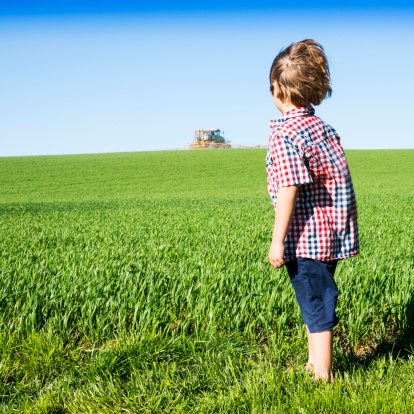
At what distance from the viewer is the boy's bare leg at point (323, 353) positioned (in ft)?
6.79

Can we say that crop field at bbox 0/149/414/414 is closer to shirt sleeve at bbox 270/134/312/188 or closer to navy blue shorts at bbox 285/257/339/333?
navy blue shorts at bbox 285/257/339/333

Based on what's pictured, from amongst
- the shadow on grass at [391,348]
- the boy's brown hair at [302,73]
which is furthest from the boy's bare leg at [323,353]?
the boy's brown hair at [302,73]

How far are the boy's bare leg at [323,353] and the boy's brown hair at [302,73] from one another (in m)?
1.26

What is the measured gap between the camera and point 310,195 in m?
2.00

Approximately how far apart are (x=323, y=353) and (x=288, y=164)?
1.04 metres

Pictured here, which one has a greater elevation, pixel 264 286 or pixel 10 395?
pixel 264 286

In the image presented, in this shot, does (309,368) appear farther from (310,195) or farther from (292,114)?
(292,114)

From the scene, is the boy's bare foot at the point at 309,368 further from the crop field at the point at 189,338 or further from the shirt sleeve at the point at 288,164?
the shirt sleeve at the point at 288,164

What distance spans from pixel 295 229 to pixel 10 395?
1797 mm

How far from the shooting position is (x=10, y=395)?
6.96ft

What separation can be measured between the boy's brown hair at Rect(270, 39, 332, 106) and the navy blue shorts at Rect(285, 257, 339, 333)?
871 millimetres

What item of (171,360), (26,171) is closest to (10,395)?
(171,360)

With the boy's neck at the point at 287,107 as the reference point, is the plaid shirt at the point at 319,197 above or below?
below

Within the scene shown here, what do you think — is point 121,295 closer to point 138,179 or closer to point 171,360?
point 171,360
